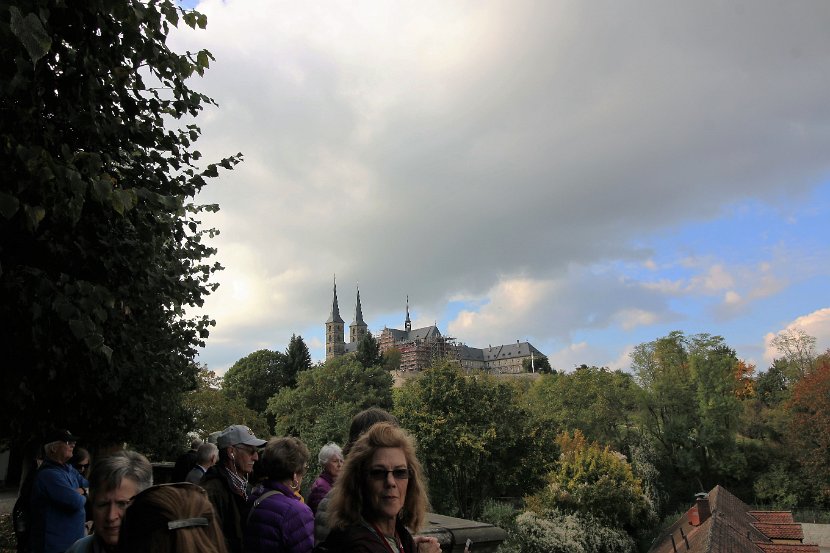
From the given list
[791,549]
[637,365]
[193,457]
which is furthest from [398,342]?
[193,457]

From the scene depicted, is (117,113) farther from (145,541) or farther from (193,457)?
(145,541)

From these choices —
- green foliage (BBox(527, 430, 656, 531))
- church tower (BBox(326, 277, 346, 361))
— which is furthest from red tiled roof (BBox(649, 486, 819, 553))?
church tower (BBox(326, 277, 346, 361))

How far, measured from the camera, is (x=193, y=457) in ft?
20.6

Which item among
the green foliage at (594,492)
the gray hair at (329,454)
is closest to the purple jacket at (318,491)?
the gray hair at (329,454)

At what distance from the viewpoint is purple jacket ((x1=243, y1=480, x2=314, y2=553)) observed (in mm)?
3182

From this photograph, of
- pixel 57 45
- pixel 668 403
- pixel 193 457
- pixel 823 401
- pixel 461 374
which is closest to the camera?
pixel 57 45

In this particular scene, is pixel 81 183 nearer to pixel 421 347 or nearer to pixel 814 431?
pixel 814 431

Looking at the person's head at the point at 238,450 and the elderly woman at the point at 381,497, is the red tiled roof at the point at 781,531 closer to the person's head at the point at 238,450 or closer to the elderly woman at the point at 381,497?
the person's head at the point at 238,450

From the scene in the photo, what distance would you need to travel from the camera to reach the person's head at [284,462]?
3.50 meters

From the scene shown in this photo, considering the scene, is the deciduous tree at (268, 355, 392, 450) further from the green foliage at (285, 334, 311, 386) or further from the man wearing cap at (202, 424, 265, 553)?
the man wearing cap at (202, 424, 265, 553)

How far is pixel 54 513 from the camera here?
423 centimetres

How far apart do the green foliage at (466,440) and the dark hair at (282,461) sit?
23.3 meters

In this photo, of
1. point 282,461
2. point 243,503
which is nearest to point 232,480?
point 243,503

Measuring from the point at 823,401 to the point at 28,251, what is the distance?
1660 inches
